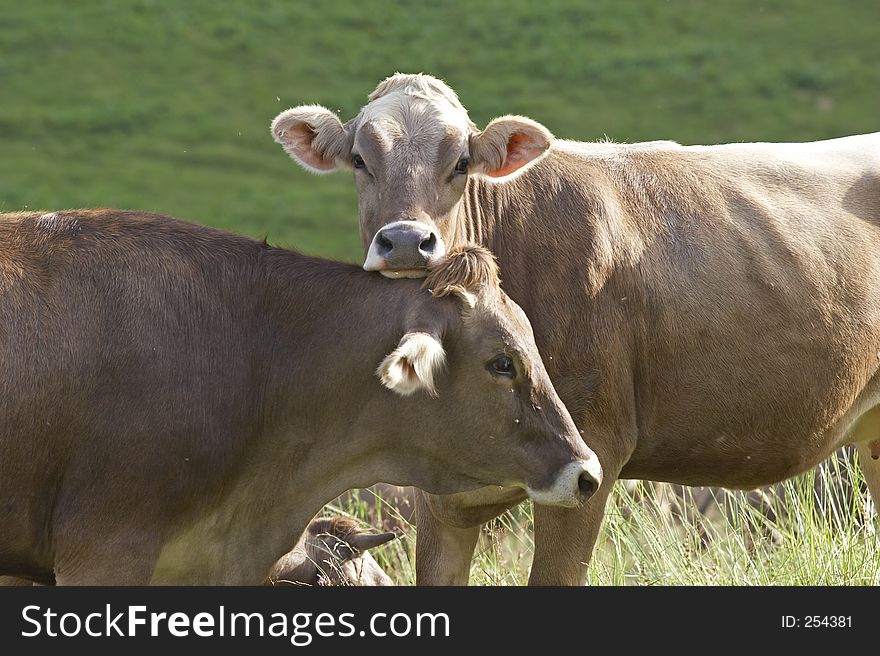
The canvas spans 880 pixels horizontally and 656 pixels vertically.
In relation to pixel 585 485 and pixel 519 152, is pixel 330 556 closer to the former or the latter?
pixel 585 485

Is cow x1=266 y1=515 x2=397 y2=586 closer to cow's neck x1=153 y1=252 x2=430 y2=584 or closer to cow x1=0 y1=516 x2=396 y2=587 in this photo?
cow x1=0 y1=516 x2=396 y2=587

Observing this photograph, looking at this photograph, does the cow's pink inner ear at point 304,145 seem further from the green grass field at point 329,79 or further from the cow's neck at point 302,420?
the green grass field at point 329,79

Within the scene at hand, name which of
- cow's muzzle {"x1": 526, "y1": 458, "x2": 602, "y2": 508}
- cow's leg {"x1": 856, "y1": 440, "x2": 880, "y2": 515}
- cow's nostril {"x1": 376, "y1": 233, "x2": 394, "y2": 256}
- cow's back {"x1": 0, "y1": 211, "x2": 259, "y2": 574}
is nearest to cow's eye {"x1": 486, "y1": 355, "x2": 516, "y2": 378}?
cow's muzzle {"x1": 526, "y1": 458, "x2": 602, "y2": 508}

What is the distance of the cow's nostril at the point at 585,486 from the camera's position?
623 centimetres

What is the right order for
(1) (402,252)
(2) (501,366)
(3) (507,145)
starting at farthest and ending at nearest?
(3) (507,145) < (1) (402,252) < (2) (501,366)

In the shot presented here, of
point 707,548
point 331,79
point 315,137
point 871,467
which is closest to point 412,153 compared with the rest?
point 315,137

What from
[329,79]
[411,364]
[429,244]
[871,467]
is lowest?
[329,79]

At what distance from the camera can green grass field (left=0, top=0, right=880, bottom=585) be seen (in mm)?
42594

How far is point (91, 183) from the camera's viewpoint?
41875mm

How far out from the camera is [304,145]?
25.7 feet

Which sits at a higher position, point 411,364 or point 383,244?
point 383,244

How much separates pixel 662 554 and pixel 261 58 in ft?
141

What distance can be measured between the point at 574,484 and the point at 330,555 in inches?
93.3
